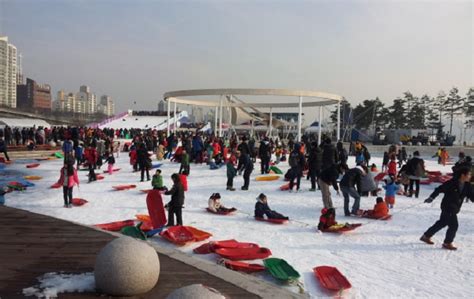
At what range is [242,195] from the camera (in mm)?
13477

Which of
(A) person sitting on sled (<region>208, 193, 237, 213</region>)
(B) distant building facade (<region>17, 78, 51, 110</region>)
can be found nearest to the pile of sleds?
(A) person sitting on sled (<region>208, 193, 237, 213</region>)

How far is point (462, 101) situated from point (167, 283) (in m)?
73.9

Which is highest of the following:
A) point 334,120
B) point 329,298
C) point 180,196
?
point 334,120

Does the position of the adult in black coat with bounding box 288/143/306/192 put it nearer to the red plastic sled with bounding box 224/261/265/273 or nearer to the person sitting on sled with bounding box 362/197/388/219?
the person sitting on sled with bounding box 362/197/388/219

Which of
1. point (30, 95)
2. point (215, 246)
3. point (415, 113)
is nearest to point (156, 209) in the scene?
point (215, 246)

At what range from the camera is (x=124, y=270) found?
4.56 meters

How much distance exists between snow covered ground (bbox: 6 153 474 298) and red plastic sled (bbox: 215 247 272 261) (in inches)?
13.8

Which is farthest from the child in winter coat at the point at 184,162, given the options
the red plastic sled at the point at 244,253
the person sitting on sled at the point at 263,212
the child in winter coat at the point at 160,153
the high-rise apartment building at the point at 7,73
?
the high-rise apartment building at the point at 7,73

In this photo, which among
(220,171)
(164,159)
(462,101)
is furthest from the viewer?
(462,101)

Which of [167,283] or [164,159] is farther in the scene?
[164,159]

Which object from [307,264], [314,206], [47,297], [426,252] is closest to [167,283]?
[47,297]

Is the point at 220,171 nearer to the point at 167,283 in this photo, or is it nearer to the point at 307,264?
the point at 307,264

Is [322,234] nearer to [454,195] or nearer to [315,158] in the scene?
[454,195]

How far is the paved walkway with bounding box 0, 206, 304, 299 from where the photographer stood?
4.95 metres
